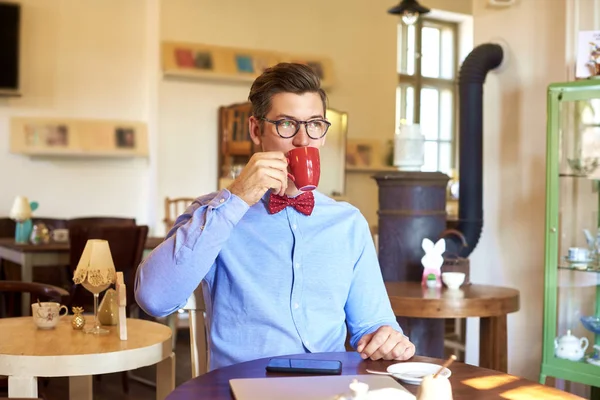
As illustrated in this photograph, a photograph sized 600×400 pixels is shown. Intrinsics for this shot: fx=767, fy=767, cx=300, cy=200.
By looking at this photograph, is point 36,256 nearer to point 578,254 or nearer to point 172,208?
point 172,208

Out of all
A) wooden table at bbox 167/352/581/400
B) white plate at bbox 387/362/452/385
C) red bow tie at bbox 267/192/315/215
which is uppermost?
red bow tie at bbox 267/192/315/215

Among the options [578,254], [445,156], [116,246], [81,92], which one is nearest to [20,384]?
[116,246]

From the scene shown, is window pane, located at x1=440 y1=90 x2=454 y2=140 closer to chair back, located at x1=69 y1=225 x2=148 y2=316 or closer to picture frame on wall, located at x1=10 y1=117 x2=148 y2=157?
picture frame on wall, located at x1=10 y1=117 x2=148 y2=157

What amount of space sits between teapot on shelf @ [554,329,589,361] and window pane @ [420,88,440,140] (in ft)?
19.0

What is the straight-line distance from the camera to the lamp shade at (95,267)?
2.73m

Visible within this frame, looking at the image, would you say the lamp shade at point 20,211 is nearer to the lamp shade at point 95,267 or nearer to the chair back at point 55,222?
the chair back at point 55,222

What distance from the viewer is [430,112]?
9.41 m

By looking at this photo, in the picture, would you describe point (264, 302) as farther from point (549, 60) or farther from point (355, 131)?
point (355, 131)

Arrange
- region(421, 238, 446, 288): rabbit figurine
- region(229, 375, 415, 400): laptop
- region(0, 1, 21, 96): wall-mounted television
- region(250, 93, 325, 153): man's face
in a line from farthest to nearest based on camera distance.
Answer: region(0, 1, 21, 96): wall-mounted television → region(421, 238, 446, 288): rabbit figurine → region(250, 93, 325, 153): man's face → region(229, 375, 415, 400): laptop

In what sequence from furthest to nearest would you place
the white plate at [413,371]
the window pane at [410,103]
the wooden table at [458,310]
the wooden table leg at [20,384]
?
the window pane at [410,103] < the wooden table at [458,310] < the wooden table leg at [20,384] < the white plate at [413,371]

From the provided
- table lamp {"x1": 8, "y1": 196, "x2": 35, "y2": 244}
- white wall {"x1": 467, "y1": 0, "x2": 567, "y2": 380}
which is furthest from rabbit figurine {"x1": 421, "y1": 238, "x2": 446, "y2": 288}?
table lamp {"x1": 8, "y1": 196, "x2": 35, "y2": 244}

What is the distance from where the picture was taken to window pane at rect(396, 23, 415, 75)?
9.17 meters

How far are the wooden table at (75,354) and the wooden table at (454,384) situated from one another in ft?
2.99

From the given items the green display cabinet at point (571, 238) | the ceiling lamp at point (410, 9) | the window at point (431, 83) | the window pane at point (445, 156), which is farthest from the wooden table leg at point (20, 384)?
the window pane at point (445, 156)
